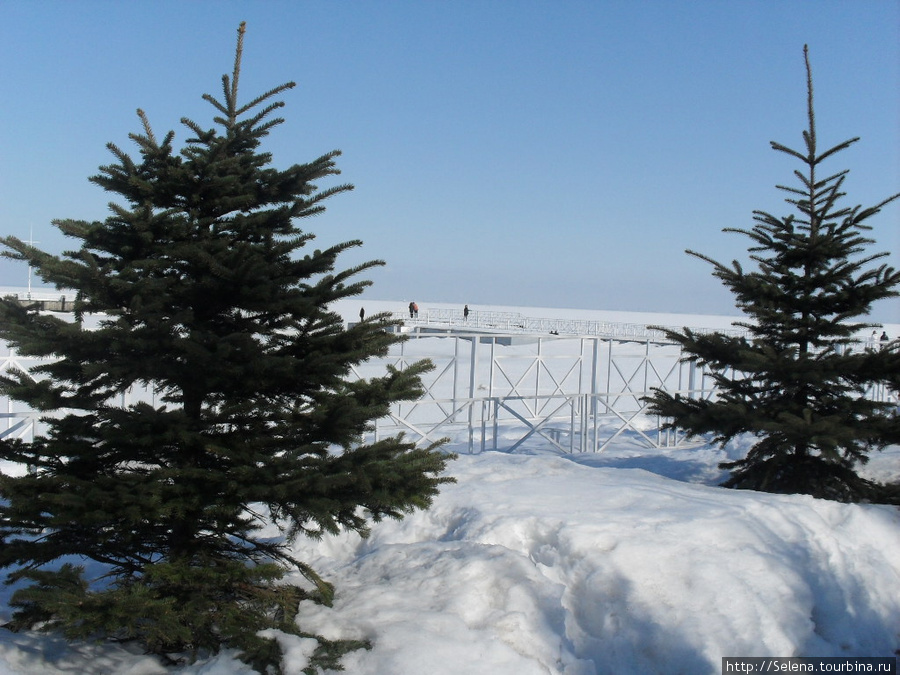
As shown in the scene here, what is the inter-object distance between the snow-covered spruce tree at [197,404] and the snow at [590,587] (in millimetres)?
342

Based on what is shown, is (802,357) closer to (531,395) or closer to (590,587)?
(590,587)

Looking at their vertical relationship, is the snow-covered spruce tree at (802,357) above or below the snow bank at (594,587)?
above

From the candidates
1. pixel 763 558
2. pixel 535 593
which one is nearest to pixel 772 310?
pixel 763 558

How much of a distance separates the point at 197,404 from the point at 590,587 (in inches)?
121

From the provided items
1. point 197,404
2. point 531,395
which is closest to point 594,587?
point 197,404

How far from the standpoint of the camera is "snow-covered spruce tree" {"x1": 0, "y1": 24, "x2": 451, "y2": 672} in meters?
3.85

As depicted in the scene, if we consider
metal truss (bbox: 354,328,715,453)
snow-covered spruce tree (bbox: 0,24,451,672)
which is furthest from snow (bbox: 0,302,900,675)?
metal truss (bbox: 354,328,715,453)

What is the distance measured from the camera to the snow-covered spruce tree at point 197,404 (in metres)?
3.85

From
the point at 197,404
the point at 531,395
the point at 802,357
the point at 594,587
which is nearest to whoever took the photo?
Result: the point at 197,404

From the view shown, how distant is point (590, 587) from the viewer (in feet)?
16.7

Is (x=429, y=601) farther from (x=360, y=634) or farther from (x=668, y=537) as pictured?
(x=668, y=537)

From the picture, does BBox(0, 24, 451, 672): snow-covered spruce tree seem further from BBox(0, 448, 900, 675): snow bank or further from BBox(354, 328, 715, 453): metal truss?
BBox(354, 328, 715, 453): metal truss

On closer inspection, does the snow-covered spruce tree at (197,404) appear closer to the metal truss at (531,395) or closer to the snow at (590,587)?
the snow at (590,587)

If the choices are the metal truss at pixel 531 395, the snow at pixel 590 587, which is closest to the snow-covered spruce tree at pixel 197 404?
the snow at pixel 590 587
